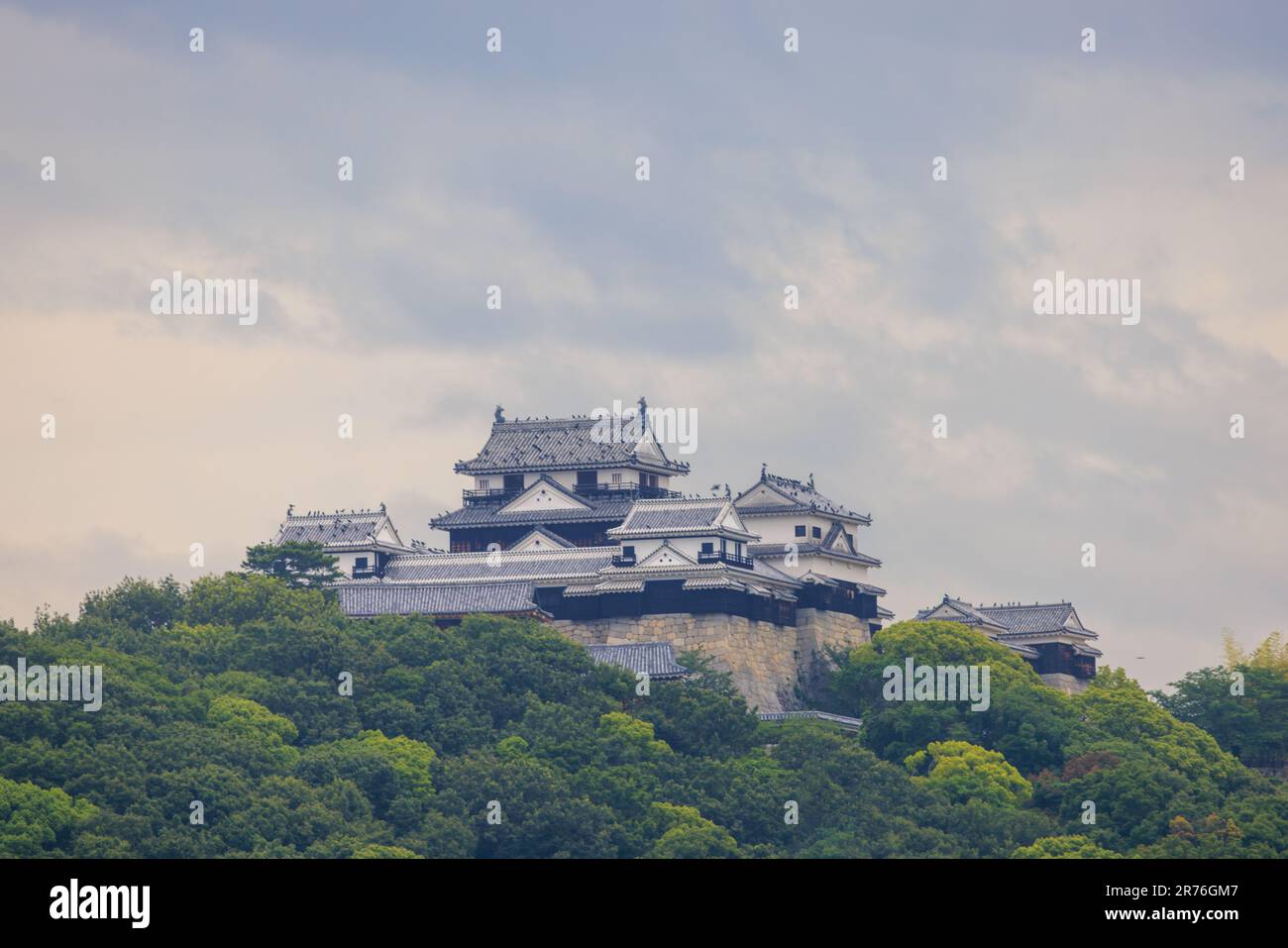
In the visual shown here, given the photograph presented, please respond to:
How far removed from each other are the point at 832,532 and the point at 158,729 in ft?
71.9

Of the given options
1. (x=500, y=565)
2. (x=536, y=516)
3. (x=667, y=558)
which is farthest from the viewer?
(x=536, y=516)

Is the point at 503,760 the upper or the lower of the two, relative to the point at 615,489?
lower

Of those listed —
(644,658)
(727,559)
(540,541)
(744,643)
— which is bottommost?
(644,658)

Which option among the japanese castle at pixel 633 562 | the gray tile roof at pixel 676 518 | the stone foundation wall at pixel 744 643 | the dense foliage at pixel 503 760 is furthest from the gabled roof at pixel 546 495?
the dense foliage at pixel 503 760

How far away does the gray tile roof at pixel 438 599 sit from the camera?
181 ft

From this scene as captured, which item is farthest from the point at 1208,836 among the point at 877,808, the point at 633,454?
the point at 633,454

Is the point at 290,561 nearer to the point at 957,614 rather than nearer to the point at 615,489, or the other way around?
the point at 615,489

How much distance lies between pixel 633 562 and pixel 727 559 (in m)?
2.26

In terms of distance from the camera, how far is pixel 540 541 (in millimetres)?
58875

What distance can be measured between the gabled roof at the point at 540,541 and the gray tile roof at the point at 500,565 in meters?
0.28

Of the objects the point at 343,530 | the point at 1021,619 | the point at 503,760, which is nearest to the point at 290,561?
the point at 343,530

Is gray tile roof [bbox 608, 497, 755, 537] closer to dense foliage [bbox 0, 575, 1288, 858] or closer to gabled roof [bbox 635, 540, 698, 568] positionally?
gabled roof [bbox 635, 540, 698, 568]

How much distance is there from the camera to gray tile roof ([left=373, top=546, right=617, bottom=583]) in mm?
56562

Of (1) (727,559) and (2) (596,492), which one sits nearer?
(1) (727,559)
